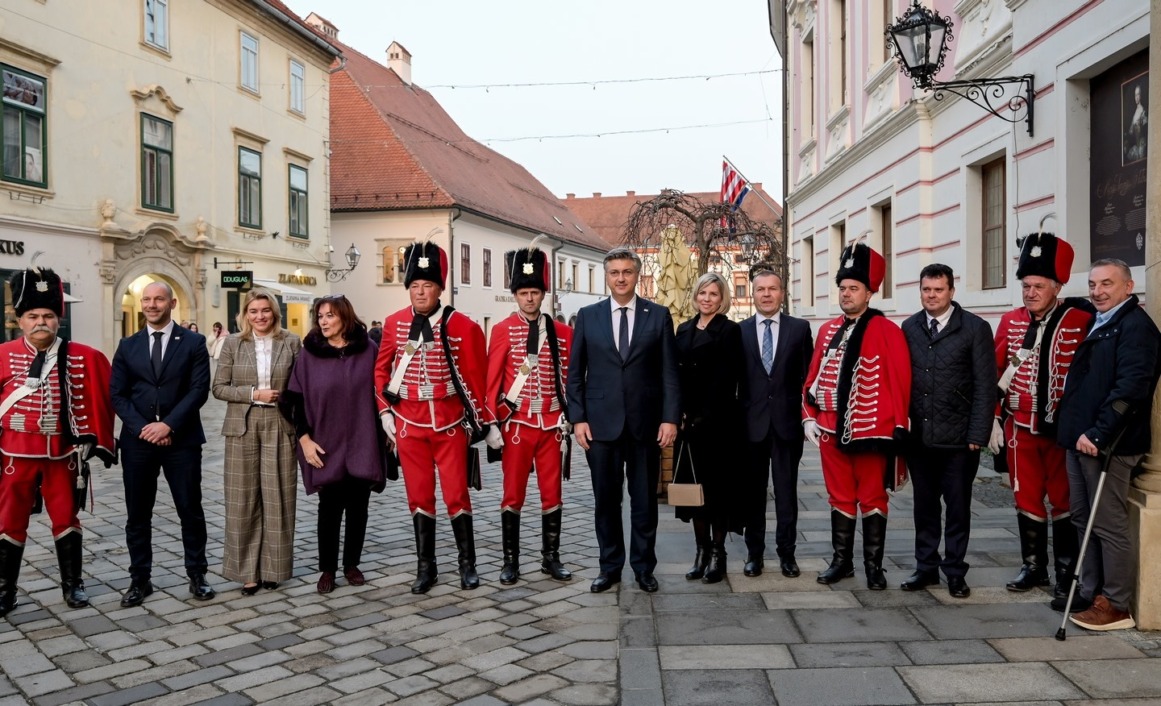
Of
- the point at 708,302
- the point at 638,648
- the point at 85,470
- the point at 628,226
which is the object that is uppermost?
the point at 628,226

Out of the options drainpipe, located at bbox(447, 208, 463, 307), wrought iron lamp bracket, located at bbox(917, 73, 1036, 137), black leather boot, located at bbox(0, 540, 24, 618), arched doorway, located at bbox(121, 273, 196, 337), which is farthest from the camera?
drainpipe, located at bbox(447, 208, 463, 307)

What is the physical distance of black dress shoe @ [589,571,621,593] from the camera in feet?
19.5

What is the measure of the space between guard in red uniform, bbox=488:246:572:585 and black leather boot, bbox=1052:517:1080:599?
2.87m

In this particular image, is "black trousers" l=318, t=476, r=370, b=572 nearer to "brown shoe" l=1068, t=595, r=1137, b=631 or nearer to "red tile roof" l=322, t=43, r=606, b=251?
"brown shoe" l=1068, t=595, r=1137, b=631

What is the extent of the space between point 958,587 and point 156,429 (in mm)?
4722

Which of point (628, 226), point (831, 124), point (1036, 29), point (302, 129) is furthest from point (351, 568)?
point (302, 129)

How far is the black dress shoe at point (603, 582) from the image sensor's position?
5941 millimetres

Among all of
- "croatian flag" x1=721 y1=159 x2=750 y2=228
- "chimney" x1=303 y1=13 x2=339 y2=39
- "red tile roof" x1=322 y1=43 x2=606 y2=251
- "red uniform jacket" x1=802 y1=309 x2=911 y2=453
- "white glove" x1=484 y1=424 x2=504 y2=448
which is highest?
"chimney" x1=303 y1=13 x2=339 y2=39

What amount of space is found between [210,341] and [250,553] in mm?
18040

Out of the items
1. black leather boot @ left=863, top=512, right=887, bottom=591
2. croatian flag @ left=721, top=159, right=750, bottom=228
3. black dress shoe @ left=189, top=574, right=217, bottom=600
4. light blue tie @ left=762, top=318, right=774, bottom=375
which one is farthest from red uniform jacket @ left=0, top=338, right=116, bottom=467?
croatian flag @ left=721, top=159, right=750, bottom=228

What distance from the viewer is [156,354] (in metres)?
5.96

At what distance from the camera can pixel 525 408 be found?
6203 mm

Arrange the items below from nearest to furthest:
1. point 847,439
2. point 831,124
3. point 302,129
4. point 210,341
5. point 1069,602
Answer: point 1069,602
point 847,439
point 831,124
point 210,341
point 302,129

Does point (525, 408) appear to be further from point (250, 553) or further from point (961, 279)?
point (961, 279)
